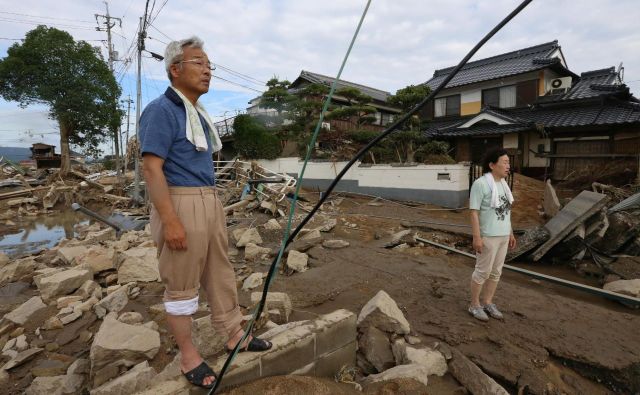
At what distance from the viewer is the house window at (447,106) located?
1742 centimetres

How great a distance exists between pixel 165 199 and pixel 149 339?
1.62 meters

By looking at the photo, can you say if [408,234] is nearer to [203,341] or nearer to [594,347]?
[594,347]

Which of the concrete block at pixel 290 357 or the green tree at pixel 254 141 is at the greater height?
the green tree at pixel 254 141

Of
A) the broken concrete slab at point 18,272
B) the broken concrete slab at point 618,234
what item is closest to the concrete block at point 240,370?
the broken concrete slab at point 18,272

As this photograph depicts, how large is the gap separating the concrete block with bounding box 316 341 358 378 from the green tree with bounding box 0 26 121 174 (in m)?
20.6

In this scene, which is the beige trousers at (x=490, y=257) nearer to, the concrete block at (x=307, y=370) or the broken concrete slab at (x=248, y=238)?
the concrete block at (x=307, y=370)

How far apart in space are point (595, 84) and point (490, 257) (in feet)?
52.3

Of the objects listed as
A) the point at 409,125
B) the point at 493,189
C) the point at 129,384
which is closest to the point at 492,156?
the point at 493,189

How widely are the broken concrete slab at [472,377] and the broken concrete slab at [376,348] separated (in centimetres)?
47

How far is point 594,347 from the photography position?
2842mm

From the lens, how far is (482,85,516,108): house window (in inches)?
617

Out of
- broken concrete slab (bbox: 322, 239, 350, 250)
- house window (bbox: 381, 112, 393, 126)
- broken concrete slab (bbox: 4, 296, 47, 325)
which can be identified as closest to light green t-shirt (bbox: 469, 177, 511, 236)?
broken concrete slab (bbox: 322, 239, 350, 250)

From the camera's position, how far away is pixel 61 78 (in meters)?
17.0

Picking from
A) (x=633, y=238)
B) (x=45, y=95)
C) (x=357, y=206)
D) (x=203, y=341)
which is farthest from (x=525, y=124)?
(x=45, y=95)
